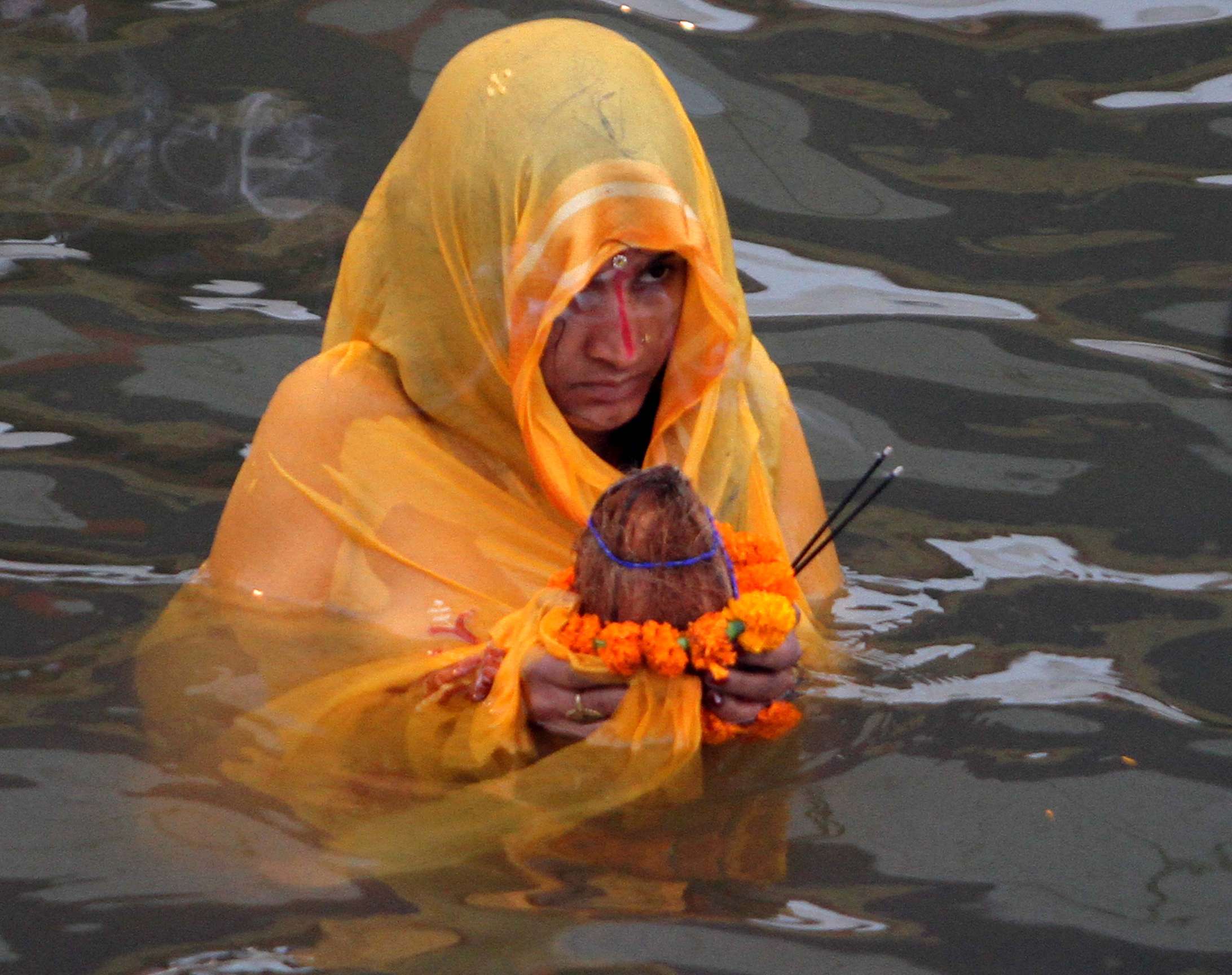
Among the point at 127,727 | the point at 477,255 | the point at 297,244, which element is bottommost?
the point at 127,727

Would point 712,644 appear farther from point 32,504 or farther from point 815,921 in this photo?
point 32,504

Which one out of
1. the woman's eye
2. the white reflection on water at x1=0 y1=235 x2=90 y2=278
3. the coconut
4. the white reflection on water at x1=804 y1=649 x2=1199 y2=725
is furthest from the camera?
the white reflection on water at x1=0 y1=235 x2=90 y2=278

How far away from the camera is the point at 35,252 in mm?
6121

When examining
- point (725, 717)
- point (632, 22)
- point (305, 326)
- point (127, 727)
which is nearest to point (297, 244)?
point (305, 326)

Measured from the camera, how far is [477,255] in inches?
137

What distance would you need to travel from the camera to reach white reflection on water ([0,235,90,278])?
6.07 m

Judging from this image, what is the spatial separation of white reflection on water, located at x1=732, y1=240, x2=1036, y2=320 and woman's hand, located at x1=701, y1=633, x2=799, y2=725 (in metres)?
2.75

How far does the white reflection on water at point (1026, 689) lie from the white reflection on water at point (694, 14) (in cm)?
400

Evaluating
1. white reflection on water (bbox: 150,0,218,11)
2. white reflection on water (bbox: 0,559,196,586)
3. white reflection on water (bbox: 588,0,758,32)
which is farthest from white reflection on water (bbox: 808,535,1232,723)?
white reflection on water (bbox: 150,0,218,11)

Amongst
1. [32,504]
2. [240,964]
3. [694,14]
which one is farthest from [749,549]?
[694,14]

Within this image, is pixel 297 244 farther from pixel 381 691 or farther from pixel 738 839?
pixel 738 839

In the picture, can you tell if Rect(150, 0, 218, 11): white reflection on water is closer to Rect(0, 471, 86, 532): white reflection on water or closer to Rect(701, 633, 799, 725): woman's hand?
Rect(0, 471, 86, 532): white reflection on water

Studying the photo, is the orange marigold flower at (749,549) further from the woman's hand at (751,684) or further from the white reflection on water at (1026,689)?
the white reflection on water at (1026,689)

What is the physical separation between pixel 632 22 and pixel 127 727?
14.4 feet
